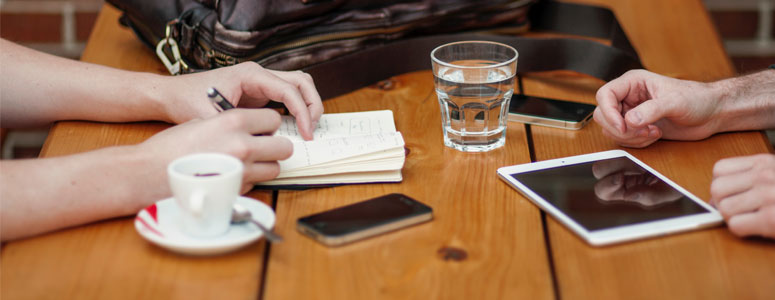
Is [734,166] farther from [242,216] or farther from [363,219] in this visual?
[242,216]

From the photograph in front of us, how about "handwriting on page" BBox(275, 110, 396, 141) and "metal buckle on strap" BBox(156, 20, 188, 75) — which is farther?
"metal buckle on strap" BBox(156, 20, 188, 75)

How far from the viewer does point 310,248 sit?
0.89 meters

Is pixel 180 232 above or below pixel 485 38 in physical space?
above

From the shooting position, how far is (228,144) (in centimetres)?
95

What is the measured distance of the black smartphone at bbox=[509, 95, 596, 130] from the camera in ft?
4.13

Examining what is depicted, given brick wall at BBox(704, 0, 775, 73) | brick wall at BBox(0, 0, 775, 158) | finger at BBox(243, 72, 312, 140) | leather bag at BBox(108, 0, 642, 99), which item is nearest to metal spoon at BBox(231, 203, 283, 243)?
finger at BBox(243, 72, 312, 140)

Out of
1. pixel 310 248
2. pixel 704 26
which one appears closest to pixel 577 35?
pixel 704 26

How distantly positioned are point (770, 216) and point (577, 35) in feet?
2.97

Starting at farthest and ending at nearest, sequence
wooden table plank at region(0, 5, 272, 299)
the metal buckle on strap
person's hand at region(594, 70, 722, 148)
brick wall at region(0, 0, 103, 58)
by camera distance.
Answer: brick wall at region(0, 0, 103, 58) → the metal buckle on strap → person's hand at region(594, 70, 722, 148) → wooden table plank at region(0, 5, 272, 299)

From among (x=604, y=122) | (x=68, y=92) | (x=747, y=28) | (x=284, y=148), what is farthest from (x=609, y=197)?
(x=747, y=28)

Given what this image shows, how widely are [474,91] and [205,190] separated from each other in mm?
472

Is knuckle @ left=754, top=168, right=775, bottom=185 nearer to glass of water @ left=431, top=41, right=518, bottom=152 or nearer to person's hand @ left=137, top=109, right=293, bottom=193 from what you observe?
glass of water @ left=431, top=41, right=518, bottom=152

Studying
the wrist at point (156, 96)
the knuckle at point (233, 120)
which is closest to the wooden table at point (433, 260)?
the knuckle at point (233, 120)

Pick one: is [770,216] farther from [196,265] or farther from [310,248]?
[196,265]
